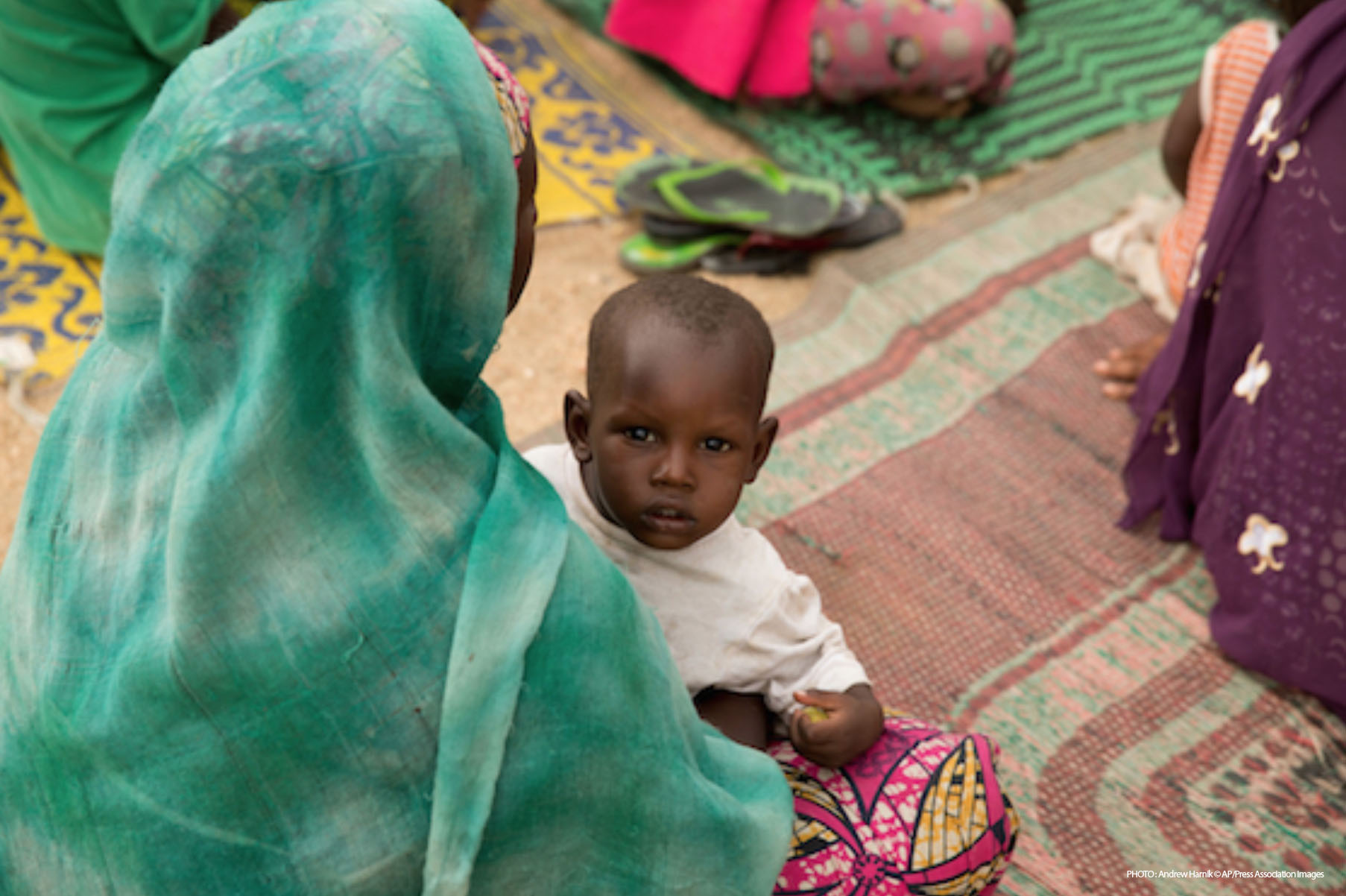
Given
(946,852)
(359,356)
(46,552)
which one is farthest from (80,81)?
(946,852)

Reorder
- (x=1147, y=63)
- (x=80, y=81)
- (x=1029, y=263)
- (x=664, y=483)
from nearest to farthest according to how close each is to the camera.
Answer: (x=664, y=483) < (x=80, y=81) < (x=1029, y=263) < (x=1147, y=63)

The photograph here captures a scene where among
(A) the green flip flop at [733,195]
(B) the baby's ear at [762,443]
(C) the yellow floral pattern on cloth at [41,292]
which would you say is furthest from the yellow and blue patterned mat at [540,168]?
(B) the baby's ear at [762,443]

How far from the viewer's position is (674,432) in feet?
4.67

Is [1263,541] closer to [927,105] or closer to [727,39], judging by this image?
[927,105]

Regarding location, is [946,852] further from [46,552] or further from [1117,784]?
[46,552]

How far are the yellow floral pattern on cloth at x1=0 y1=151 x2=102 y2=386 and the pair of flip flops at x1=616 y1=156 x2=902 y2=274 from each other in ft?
4.49

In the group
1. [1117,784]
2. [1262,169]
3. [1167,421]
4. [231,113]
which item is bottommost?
[1117,784]

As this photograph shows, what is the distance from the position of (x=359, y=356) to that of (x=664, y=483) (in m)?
0.53

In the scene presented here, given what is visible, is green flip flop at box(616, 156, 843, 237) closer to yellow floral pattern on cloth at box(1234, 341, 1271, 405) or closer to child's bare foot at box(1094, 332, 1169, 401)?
child's bare foot at box(1094, 332, 1169, 401)

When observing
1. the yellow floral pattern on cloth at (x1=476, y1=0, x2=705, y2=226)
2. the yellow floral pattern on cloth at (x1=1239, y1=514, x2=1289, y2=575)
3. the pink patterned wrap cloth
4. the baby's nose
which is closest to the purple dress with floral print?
the yellow floral pattern on cloth at (x1=1239, y1=514, x2=1289, y2=575)

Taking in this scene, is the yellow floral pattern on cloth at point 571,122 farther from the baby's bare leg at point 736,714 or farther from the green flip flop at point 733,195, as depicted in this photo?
the baby's bare leg at point 736,714

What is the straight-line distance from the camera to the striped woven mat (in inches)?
79.8

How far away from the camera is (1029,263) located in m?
3.34

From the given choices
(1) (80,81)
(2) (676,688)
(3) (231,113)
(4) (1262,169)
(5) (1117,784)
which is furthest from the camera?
(1) (80,81)
